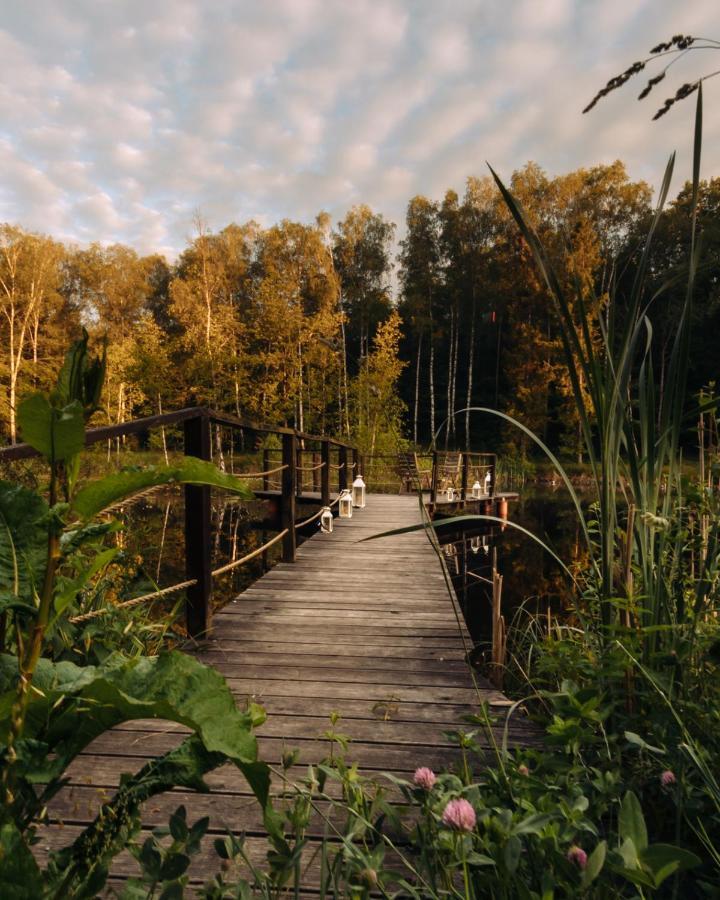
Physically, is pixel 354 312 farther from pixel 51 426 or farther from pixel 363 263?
pixel 51 426

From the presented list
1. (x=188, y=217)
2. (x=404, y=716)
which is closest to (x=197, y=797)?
(x=404, y=716)

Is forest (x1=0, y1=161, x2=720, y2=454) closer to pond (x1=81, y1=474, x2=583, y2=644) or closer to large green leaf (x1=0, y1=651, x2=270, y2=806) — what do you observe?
pond (x1=81, y1=474, x2=583, y2=644)

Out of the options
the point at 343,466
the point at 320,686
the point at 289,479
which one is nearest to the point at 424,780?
the point at 320,686

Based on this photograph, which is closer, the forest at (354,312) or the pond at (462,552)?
the pond at (462,552)

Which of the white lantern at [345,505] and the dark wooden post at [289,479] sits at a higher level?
the dark wooden post at [289,479]

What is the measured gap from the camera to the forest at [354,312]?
53.7 feet

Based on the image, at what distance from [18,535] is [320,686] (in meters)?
1.43

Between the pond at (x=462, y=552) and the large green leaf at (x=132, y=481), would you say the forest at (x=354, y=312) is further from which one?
the large green leaf at (x=132, y=481)

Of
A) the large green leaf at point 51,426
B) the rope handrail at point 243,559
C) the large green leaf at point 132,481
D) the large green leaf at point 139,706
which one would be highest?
the large green leaf at point 51,426

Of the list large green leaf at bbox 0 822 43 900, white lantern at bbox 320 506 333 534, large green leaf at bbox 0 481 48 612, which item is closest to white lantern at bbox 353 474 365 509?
Result: white lantern at bbox 320 506 333 534

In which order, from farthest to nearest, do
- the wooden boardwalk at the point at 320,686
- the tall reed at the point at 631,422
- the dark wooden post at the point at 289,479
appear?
the dark wooden post at the point at 289,479
the wooden boardwalk at the point at 320,686
the tall reed at the point at 631,422

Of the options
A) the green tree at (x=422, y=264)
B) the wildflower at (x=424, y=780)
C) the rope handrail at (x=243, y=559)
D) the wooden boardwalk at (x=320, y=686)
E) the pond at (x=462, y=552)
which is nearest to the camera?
the wildflower at (x=424, y=780)

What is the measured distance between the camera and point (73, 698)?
525 millimetres

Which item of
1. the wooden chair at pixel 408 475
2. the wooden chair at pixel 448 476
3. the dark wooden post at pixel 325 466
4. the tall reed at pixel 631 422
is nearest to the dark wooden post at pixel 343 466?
the dark wooden post at pixel 325 466
